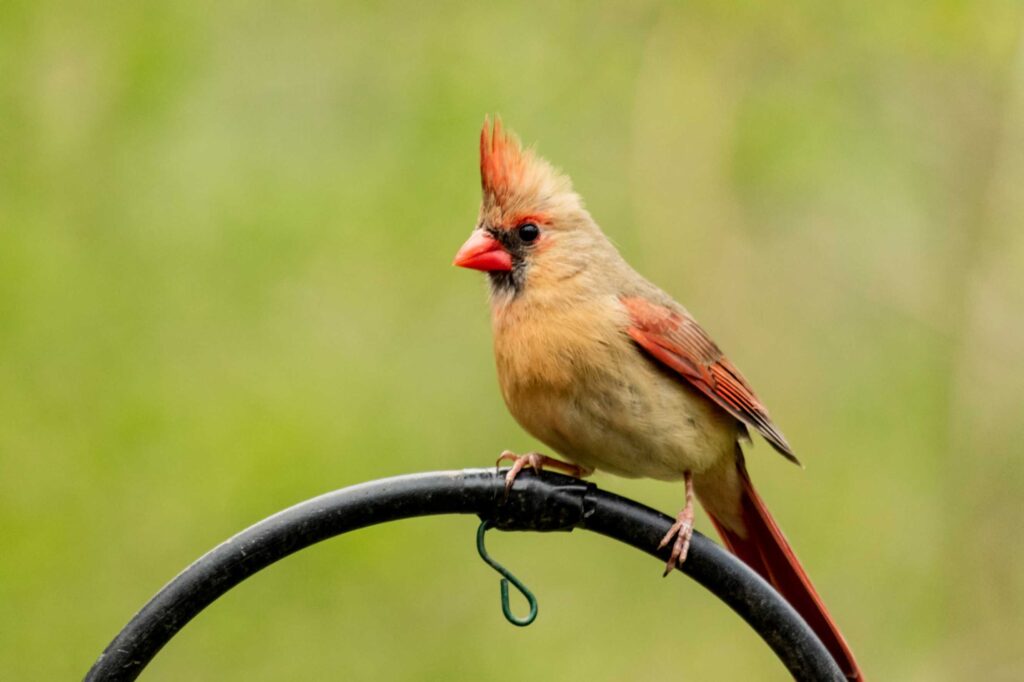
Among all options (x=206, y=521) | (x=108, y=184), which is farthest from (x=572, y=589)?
(x=108, y=184)

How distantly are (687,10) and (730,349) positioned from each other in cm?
99

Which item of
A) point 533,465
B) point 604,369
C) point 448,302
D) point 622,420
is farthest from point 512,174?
point 448,302

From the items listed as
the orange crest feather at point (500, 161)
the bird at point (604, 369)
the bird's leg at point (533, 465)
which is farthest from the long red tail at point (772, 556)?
the orange crest feather at point (500, 161)

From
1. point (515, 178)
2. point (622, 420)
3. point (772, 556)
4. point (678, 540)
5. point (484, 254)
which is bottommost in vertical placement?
point (772, 556)

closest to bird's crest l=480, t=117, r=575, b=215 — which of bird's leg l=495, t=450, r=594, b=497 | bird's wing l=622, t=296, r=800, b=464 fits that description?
bird's wing l=622, t=296, r=800, b=464

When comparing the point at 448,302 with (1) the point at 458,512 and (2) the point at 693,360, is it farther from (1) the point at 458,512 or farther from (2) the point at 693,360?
(1) the point at 458,512

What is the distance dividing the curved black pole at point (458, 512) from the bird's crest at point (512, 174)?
871mm

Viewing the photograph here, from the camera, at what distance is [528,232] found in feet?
11.1

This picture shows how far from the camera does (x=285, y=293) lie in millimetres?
4332

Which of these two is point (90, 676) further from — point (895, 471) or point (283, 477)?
point (895, 471)

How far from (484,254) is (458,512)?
3.24 ft

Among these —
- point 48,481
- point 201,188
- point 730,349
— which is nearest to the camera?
point 48,481

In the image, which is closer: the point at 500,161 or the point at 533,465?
the point at 533,465

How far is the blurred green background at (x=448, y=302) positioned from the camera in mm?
3941
